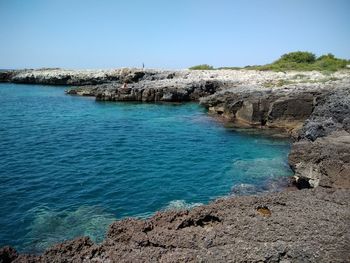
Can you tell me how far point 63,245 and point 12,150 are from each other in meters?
19.2

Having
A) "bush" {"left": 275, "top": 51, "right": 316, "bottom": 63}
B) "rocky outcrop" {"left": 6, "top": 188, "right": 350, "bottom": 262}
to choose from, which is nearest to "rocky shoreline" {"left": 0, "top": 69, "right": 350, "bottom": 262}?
"rocky outcrop" {"left": 6, "top": 188, "right": 350, "bottom": 262}

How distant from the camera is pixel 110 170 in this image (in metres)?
19.8

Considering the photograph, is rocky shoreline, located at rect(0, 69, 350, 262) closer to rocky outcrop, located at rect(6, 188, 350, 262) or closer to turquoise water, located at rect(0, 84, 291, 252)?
rocky outcrop, located at rect(6, 188, 350, 262)

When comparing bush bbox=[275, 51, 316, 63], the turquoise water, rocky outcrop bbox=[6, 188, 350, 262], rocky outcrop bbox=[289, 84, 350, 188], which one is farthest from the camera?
bush bbox=[275, 51, 316, 63]

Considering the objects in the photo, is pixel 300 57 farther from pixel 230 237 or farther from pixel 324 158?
pixel 230 237

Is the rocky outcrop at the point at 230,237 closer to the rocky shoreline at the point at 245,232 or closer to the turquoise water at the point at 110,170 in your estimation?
the rocky shoreline at the point at 245,232

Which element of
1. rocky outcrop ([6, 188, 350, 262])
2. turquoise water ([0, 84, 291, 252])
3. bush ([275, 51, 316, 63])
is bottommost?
turquoise water ([0, 84, 291, 252])

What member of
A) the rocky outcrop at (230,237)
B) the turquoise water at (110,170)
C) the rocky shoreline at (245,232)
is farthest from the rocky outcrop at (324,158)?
the rocky outcrop at (230,237)

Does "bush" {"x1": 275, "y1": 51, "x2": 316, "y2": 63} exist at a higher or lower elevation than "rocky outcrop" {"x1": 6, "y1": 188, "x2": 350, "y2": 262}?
higher

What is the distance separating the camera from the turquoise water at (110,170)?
550 inches

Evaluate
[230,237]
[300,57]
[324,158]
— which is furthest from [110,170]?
[300,57]

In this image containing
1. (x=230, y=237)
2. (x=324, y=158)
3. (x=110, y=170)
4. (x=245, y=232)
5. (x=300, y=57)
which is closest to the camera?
(x=230, y=237)

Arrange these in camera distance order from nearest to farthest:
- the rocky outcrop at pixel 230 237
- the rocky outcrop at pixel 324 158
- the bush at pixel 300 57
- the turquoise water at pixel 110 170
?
1. the rocky outcrop at pixel 230 237
2. the rocky outcrop at pixel 324 158
3. the turquoise water at pixel 110 170
4. the bush at pixel 300 57

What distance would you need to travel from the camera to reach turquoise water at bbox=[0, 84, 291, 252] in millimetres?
13969
